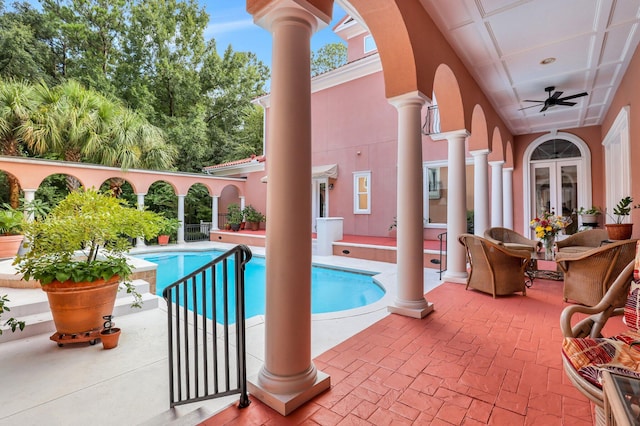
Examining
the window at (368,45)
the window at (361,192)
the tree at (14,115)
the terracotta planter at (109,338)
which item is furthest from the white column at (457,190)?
the tree at (14,115)

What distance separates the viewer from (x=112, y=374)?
262 centimetres

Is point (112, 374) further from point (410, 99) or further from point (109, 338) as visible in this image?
point (410, 99)

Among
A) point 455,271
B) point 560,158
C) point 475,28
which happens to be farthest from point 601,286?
point 560,158

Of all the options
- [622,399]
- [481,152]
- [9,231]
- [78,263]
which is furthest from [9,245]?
[481,152]

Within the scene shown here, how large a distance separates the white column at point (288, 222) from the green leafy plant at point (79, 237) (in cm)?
229

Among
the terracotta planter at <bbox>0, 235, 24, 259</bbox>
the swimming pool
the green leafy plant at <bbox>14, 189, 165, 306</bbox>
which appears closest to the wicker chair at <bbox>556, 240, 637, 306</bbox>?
the swimming pool

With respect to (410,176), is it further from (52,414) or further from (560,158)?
(560,158)

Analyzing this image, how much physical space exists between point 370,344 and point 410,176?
1.92 meters

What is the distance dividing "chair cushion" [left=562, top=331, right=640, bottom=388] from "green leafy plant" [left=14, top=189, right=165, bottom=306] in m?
3.92

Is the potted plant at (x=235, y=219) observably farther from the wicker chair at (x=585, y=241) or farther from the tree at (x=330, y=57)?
the tree at (x=330, y=57)

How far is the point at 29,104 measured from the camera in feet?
31.0

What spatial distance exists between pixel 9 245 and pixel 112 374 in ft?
17.7

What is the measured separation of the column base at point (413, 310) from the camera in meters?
3.65

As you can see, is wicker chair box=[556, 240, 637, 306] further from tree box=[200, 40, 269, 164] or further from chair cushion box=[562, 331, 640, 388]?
tree box=[200, 40, 269, 164]
